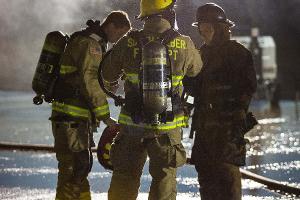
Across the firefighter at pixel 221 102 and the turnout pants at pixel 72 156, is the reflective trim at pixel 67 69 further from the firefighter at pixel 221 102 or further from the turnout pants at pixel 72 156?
the firefighter at pixel 221 102

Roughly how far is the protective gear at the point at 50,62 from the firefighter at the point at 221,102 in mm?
1079

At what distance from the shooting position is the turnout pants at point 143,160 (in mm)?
3627

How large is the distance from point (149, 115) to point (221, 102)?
799 mm

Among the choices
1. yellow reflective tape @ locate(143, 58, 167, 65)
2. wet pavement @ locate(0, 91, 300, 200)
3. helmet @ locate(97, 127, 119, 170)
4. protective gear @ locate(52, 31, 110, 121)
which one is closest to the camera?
yellow reflective tape @ locate(143, 58, 167, 65)

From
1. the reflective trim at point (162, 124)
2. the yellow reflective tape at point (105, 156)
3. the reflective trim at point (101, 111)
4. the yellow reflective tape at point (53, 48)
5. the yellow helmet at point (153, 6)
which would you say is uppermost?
the yellow helmet at point (153, 6)

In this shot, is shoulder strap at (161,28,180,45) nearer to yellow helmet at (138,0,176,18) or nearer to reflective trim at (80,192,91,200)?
yellow helmet at (138,0,176,18)

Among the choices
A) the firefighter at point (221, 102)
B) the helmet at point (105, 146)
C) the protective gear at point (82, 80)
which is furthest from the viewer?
the helmet at point (105, 146)

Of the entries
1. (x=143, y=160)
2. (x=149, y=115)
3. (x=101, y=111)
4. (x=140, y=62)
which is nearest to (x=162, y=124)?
(x=149, y=115)

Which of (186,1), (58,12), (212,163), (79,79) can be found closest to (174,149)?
(212,163)

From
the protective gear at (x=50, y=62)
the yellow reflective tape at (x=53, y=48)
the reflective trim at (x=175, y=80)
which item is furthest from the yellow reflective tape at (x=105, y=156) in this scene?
the reflective trim at (x=175, y=80)

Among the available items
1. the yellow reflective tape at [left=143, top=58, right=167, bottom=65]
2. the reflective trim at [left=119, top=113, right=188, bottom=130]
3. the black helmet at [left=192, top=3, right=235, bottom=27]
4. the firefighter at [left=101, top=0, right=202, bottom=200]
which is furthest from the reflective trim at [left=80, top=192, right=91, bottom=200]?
the black helmet at [left=192, top=3, right=235, bottom=27]

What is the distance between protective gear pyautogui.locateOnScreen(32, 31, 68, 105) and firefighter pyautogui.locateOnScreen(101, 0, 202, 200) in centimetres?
52

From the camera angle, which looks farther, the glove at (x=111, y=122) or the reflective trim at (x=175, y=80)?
the glove at (x=111, y=122)

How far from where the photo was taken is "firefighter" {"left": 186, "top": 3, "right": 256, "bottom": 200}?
161 inches
